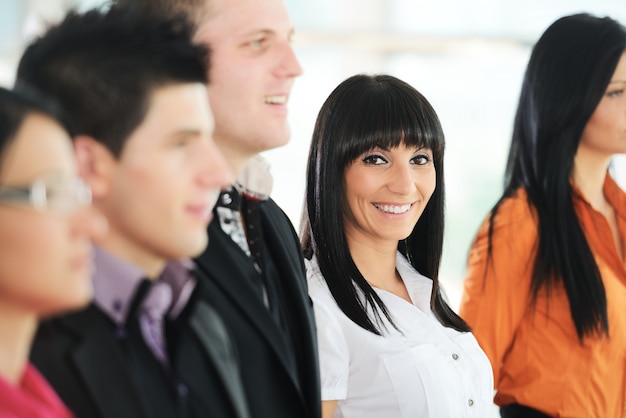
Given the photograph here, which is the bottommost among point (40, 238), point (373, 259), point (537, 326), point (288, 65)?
point (537, 326)

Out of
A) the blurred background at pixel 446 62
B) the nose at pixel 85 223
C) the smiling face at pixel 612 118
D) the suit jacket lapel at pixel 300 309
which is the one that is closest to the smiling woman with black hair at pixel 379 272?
the suit jacket lapel at pixel 300 309

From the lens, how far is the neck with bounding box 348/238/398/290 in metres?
2.04

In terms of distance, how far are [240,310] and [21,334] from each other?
472 millimetres

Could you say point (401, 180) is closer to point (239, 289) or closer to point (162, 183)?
point (239, 289)

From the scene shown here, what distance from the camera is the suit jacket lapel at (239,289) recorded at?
1371mm

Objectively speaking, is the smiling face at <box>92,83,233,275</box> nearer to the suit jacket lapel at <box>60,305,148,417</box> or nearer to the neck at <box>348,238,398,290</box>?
the suit jacket lapel at <box>60,305,148,417</box>

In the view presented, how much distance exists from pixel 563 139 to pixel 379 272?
2.22ft

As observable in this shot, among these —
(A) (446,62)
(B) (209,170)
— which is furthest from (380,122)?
(A) (446,62)

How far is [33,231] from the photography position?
2.92 feet

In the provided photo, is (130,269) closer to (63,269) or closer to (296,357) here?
(63,269)

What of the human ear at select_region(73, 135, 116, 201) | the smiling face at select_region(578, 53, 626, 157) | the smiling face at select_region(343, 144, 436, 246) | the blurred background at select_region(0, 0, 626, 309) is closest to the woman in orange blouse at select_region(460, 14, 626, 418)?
the smiling face at select_region(578, 53, 626, 157)

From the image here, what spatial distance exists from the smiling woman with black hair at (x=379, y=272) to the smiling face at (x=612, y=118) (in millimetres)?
539

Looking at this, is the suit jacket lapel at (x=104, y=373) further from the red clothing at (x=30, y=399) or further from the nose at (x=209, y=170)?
the nose at (x=209, y=170)

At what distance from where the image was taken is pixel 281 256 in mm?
1560
